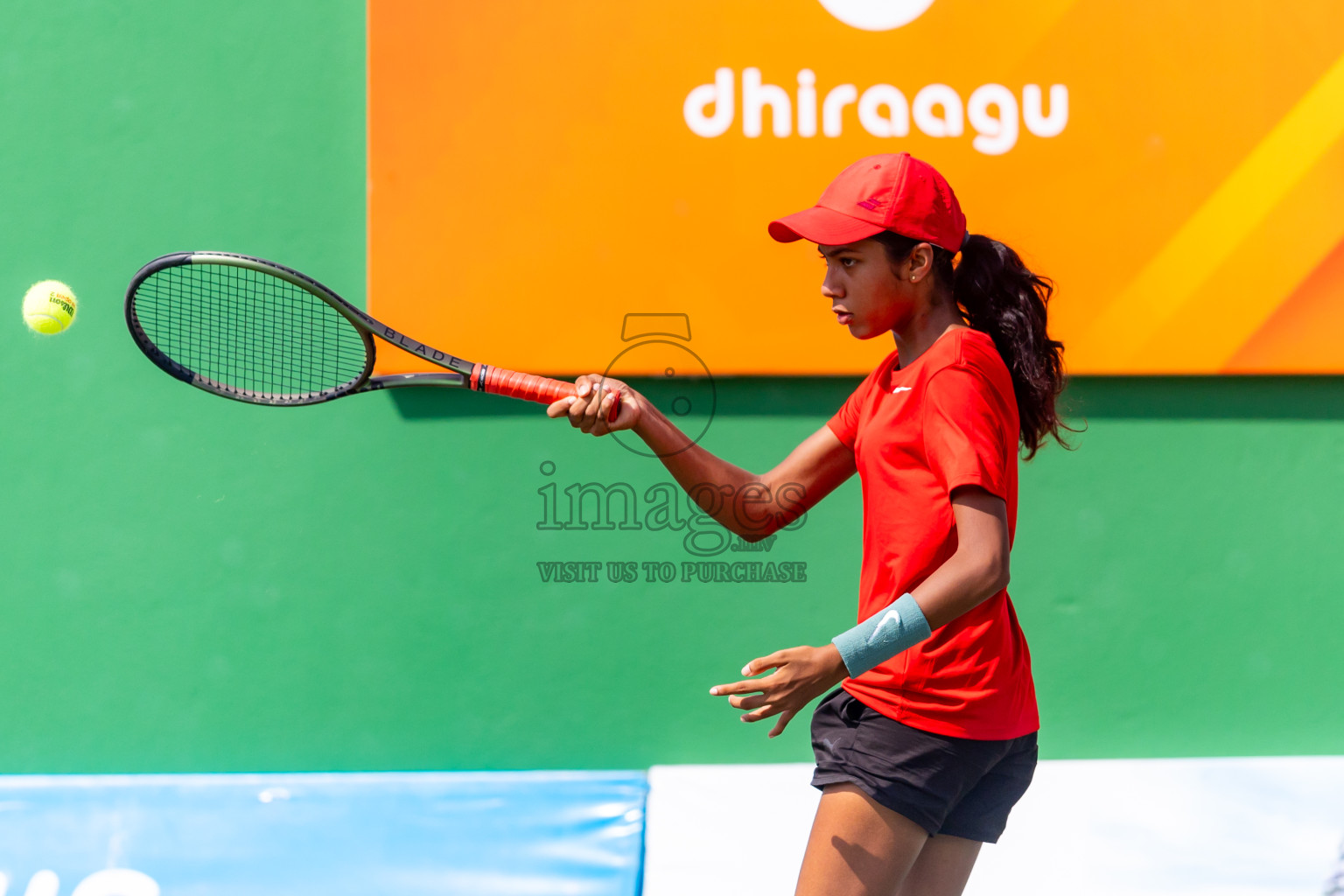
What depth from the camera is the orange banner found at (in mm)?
2795

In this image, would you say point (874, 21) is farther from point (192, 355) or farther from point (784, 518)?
point (192, 355)

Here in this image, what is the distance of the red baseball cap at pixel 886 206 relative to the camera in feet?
4.76

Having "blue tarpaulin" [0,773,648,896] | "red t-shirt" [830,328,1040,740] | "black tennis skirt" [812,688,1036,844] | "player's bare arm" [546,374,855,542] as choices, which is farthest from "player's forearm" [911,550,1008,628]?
"blue tarpaulin" [0,773,648,896]

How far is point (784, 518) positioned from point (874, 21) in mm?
1684

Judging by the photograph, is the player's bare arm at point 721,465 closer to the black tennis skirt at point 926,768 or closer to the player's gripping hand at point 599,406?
the player's gripping hand at point 599,406

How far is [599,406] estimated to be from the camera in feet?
5.78

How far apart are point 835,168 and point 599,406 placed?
1.39 meters

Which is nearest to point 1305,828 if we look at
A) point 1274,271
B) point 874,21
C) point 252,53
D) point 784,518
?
point 1274,271

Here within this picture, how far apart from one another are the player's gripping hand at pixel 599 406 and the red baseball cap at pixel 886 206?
1.45 feet

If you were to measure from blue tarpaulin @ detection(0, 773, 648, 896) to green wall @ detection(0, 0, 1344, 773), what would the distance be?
0.09 m

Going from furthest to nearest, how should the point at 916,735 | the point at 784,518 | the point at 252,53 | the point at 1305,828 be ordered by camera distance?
the point at 252,53, the point at 1305,828, the point at 784,518, the point at 916,735

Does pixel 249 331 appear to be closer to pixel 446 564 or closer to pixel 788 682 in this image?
pixel 446 564

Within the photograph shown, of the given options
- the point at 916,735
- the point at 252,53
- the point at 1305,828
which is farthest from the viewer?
the point at 252,53

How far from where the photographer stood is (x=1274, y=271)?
111 inches
